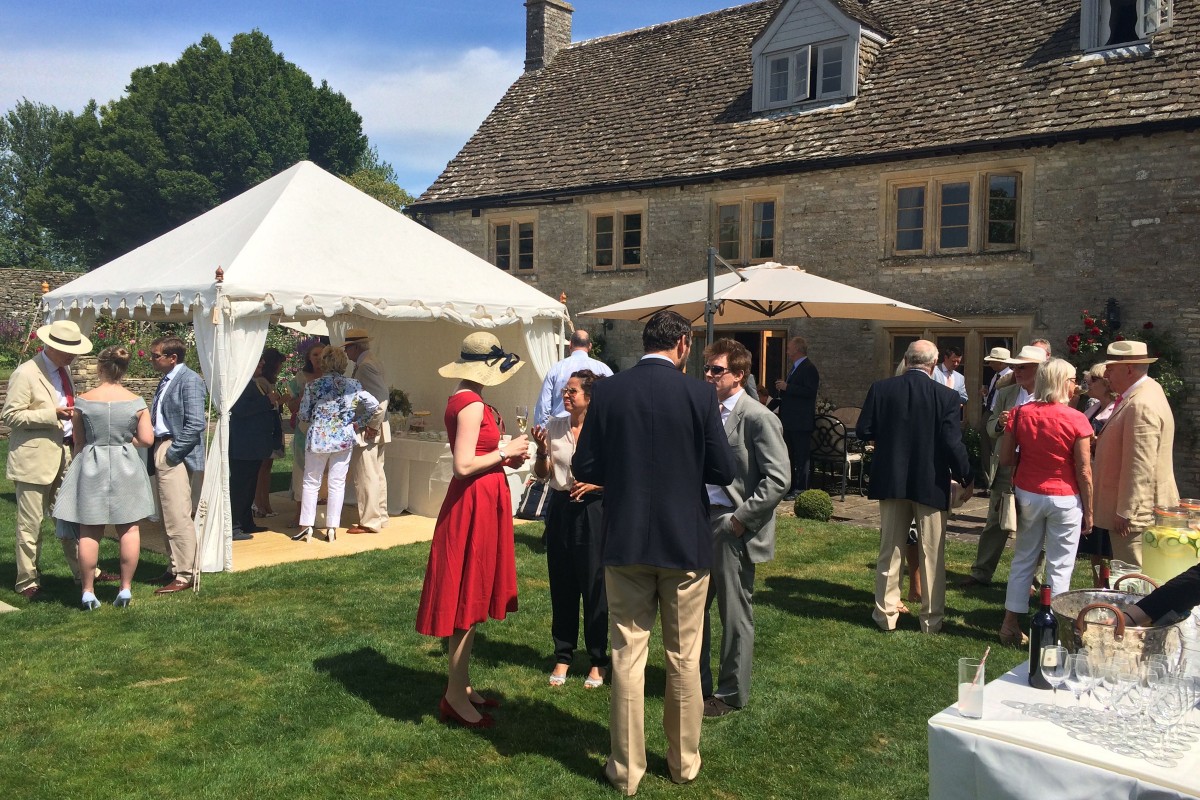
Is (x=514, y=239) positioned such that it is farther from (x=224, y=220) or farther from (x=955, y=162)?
(x=224, y=220)

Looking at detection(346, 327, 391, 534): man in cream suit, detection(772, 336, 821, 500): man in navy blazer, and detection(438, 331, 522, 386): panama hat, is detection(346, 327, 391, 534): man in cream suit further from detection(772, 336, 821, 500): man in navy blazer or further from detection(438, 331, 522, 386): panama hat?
detection(772, 336, 821, 500): man in navy blazer

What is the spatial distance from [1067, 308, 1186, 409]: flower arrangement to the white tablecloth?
10.5 m

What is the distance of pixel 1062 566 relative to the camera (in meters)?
5.62

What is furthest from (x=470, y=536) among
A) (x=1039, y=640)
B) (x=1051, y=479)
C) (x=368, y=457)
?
(x=368, y=457)

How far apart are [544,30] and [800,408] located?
13.7 meters

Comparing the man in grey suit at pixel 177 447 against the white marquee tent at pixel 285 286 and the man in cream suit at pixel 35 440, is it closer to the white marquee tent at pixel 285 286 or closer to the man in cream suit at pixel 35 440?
the white marquee tent at pixel 285 286

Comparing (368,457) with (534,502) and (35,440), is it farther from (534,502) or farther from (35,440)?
(35,440)

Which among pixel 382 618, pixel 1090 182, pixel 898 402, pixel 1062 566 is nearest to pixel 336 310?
pixel 382 618

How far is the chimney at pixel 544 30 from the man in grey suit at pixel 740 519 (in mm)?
18611

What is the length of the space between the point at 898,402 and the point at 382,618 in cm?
371

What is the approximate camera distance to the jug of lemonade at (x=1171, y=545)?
3820mm

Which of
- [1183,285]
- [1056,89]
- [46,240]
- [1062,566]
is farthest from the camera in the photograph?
[46,240]

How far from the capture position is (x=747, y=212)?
52.6ft

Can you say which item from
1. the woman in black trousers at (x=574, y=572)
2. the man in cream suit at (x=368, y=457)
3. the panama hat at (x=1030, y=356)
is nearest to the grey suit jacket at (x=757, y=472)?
the woman in black trousers at (x=574, y=572)
